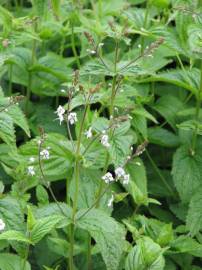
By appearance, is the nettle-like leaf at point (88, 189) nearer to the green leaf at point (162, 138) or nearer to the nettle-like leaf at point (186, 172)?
the nettle-like leaf at point (186, 172)

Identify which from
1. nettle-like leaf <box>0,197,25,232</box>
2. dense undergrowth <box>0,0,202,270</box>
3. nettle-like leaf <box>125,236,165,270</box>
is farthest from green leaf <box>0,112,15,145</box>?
nettle-like leaf <box>125,236,165,270</box>

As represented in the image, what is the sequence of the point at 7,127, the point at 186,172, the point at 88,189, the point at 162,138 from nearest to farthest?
the point at 7,127 < the point at 88,189 < the point at 186,172 < the point at 162,138

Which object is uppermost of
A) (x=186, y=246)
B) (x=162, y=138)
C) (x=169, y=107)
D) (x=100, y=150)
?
(x=100, y=150)

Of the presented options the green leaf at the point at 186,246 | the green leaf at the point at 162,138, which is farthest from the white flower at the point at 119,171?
the green leaf at the point at 162,138

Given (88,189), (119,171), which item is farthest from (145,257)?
(88,189)

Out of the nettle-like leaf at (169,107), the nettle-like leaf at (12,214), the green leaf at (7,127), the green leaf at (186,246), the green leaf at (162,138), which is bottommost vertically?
the green leaf at (186,246)

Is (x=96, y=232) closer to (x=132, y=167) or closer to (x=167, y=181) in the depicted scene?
(x=132, y=167)

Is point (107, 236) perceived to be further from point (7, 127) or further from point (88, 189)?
point (7, 127)
